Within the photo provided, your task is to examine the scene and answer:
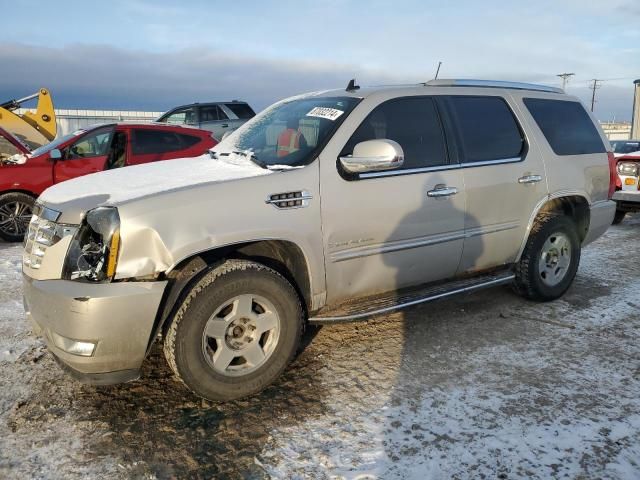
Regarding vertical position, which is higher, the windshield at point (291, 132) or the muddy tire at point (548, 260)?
the windshield at point (291, 132)

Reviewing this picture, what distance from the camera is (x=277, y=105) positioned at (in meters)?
4.36

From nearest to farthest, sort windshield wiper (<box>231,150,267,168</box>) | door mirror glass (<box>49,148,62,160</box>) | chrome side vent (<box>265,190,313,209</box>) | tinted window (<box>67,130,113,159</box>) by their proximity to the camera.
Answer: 1. chrome side vent (<box>265,190,313,209</box>)
2. windshield wiper (<box>231,150,267,168</box>)
3. door mirror glass (<box>49,148,62,160</box>)
4. tinted window (<box>67,130,113,159</box>)

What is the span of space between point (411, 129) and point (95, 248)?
2.28 meters

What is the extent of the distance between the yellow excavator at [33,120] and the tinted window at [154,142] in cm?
813

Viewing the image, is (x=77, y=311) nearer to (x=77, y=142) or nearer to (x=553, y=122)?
(x=553, y=122)

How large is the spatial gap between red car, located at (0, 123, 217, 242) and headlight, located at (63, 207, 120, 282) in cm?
521

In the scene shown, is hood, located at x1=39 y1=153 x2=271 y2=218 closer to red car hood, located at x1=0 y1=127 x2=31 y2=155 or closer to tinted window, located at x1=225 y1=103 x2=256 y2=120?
red car hood, located at x1=0 y1=127 x2=31 y2=155

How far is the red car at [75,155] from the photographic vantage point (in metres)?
7.29

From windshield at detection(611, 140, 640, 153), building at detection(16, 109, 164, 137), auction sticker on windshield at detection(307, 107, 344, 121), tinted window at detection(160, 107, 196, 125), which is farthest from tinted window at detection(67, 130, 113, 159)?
building at detection(16, 109, 164, 137)

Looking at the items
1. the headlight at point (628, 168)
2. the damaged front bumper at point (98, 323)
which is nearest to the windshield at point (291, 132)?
the damaged front bumper at point (98, 323)

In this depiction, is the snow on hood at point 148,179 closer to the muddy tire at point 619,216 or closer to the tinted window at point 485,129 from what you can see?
the tinted window at point 485,129

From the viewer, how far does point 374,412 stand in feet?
9.60

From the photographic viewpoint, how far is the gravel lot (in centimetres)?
249

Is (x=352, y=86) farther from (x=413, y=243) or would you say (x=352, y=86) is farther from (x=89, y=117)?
(x=89, y=117)
